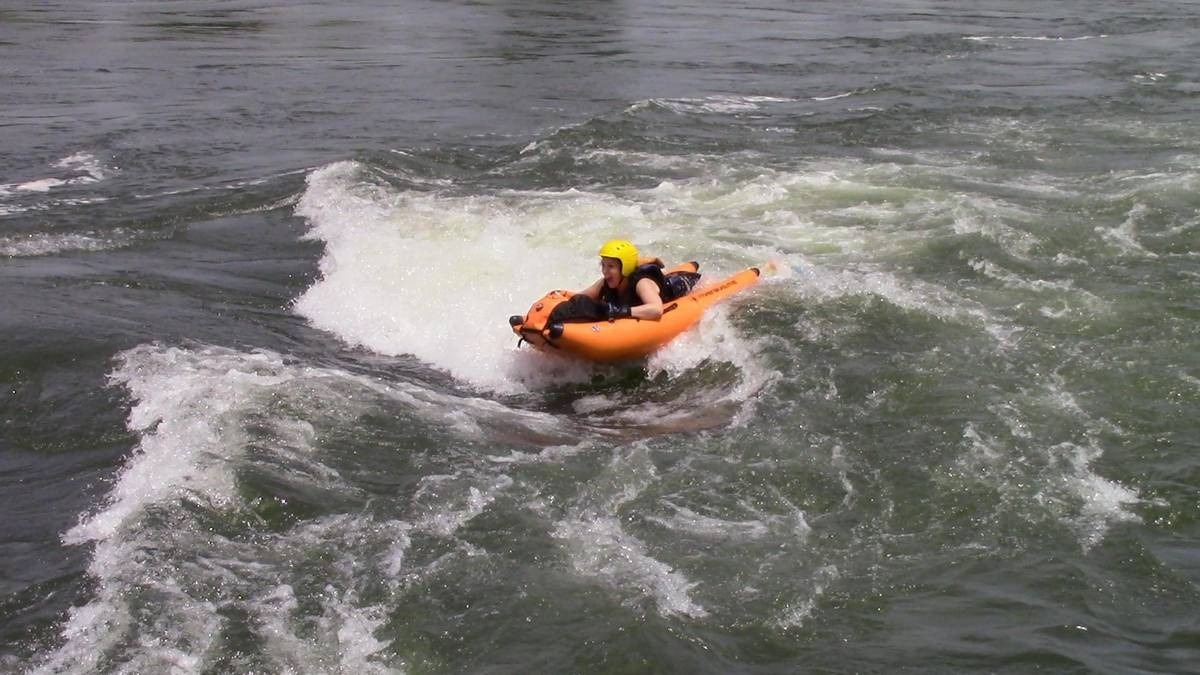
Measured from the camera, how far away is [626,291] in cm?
960

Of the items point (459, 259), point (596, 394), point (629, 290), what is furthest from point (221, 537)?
point (459, 259)

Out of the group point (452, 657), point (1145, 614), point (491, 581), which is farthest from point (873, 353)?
point (452, 657)

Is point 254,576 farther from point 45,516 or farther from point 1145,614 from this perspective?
point 1145,614

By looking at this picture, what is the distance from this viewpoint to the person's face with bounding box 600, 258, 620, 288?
369 inches

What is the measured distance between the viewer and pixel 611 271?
30.9 feet

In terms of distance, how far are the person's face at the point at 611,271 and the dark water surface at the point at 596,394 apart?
0.70 metres

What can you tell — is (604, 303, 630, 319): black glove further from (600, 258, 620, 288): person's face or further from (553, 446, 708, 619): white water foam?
(553, 446, 708, 619): white water foam

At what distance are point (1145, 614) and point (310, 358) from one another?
6.20 metres

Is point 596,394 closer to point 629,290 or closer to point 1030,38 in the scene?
point 629,290

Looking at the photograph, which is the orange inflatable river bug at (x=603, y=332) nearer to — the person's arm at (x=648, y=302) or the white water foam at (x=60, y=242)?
the person's arm at (x=648, y=302)

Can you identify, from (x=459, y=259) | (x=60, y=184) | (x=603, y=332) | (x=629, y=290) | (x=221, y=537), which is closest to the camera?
(x=221, y=537)


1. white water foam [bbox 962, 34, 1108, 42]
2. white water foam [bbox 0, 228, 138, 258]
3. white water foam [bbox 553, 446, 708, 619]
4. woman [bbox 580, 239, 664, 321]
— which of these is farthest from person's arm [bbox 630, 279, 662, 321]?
white water foam [bbox 962, 34, 1108, 42]

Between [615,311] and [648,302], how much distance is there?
27cm

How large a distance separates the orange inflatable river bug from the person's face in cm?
33
